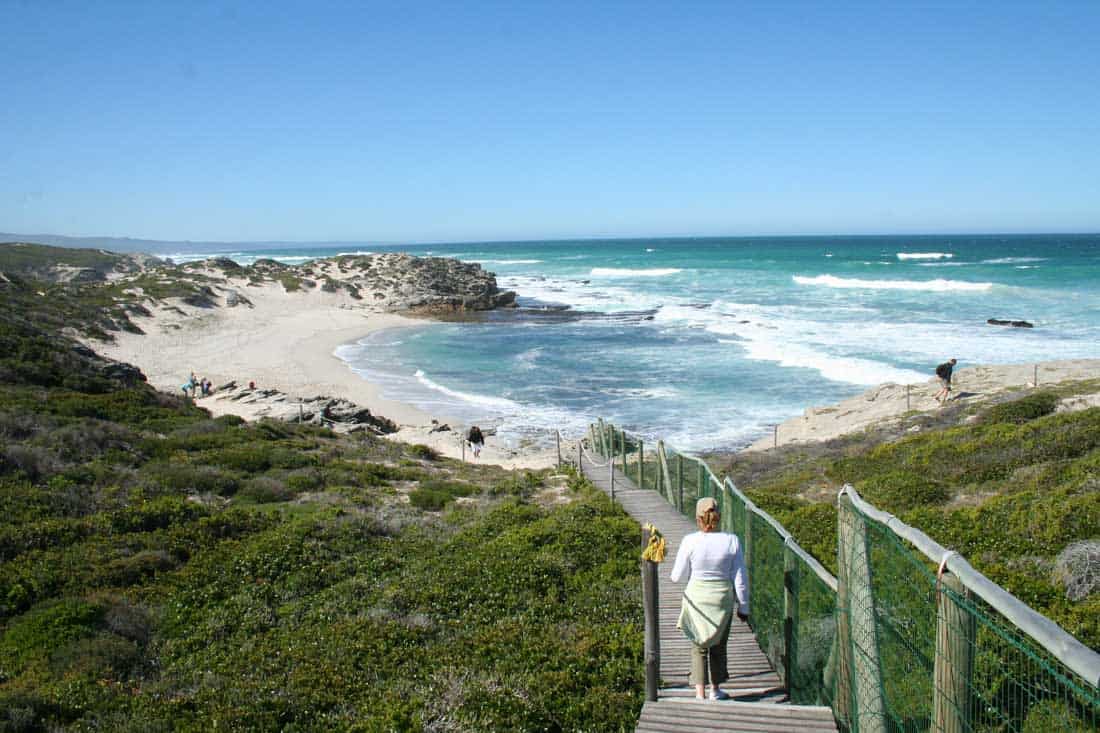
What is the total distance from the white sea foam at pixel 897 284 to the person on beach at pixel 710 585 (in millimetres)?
70367

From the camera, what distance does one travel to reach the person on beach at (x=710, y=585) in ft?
16.5

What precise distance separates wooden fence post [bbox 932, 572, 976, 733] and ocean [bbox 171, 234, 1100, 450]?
19.5 meters

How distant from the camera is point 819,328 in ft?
155

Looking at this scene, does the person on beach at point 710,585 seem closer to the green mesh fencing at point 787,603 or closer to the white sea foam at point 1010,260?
the green mesh fencing at point 787,603

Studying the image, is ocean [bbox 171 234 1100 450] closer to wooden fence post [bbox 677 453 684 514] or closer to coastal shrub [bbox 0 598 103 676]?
wooden fence post [bbox 677 453 684 514]

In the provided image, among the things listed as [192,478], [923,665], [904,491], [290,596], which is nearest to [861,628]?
[923,665]

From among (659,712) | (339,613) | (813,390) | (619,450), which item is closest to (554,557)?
(339,613)

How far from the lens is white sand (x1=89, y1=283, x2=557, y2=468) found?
86.7 feet

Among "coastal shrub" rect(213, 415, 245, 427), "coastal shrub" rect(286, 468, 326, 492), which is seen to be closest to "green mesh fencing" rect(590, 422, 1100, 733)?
"coastal shrub" rect(286, 468, 326, 492)

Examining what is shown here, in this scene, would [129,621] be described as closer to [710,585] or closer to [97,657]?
[97,657]

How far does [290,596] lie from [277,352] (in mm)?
36569

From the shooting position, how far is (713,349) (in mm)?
40844

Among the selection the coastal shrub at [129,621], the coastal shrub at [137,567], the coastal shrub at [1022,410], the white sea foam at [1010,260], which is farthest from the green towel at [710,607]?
the white sea foam at [1010,260]

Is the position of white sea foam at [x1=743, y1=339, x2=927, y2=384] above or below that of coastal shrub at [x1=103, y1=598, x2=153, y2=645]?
below
